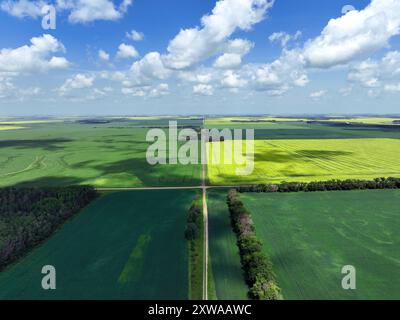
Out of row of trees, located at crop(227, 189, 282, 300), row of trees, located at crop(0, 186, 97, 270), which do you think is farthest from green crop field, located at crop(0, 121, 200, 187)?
row of trees, located at crop(227, 189, 282, 300)

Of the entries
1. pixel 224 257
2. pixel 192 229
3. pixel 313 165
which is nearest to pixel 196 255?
pixel 224 257

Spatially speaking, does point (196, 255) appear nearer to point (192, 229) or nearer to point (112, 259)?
point (192, 229)

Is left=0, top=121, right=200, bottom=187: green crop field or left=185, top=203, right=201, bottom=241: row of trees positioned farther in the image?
left=0, top=121, right=200, bottom=187: green crop field

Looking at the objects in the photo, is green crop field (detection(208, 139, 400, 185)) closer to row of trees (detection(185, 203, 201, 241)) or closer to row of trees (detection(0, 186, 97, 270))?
row of trees (detection(185, 203, 201, 241))

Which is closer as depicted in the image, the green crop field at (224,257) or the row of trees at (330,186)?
the green crop field at (224,257)

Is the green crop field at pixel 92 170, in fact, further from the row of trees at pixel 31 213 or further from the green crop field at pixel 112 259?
the green crop field at pixel 112 259

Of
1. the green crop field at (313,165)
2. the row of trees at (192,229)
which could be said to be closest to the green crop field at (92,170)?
the green crop field at (313,165)
